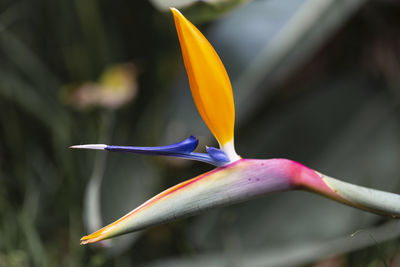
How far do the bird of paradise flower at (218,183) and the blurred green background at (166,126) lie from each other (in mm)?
387

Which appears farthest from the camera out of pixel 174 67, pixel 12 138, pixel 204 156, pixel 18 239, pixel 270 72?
pixel 174 67

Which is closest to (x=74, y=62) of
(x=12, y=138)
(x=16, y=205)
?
(x=12, y=138)

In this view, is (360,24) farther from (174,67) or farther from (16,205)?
(16,205)

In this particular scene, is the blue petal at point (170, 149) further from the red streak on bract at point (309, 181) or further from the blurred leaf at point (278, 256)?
the blurred leaf at point (278, 256)

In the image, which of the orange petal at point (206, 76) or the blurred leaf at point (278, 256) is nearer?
the orange petal at point (206, 76)

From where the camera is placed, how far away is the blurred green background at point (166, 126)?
0.84m

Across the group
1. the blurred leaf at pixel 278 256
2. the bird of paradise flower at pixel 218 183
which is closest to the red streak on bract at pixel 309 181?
the bird of paradise flower at pixel 218 183

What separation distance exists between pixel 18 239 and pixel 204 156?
54cm

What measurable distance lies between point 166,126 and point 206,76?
0.61 m

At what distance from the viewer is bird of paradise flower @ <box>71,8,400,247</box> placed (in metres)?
0.33

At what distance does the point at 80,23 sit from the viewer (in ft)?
3.51

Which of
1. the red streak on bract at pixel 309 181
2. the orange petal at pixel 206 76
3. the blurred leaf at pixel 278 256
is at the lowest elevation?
the blurred leaf at pixel 278 256

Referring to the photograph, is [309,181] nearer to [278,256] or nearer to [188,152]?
[188,152]

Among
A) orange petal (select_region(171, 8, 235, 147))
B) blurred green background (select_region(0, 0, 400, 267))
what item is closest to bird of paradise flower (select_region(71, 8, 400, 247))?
orange petal (select_region(171, 8, 235, 147))
